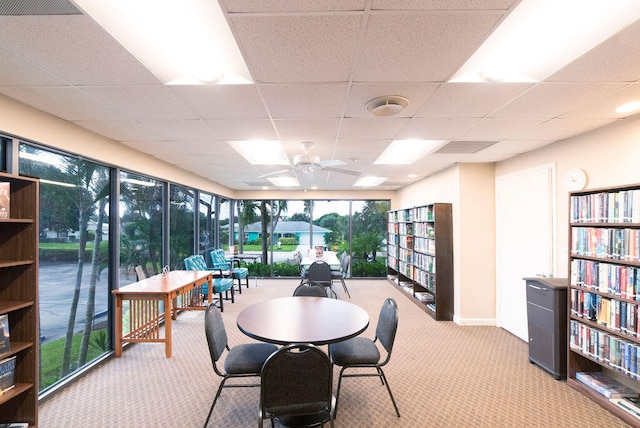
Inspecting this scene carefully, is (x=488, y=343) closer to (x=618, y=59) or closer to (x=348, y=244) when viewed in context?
(x=618, y=59)

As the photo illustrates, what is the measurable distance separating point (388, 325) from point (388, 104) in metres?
1.88

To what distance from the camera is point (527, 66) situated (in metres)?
1.91

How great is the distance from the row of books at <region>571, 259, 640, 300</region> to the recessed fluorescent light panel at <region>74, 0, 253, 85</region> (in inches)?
131

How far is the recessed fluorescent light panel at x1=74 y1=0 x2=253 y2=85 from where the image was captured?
1403mm

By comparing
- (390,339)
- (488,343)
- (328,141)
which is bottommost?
(488,343)

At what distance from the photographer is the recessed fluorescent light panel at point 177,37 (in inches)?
55.2

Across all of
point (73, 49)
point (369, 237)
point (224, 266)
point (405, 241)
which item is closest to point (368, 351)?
point (73, 49)

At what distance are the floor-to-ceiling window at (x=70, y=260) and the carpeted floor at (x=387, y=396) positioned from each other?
Answer: 32cm

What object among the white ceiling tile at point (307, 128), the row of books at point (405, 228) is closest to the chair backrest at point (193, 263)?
the white ceiling tile at point (307, 128)

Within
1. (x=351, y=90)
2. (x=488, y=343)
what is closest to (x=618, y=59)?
(x=351, y=90)

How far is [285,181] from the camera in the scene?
670 cm

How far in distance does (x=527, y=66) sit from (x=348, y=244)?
714 centimetres

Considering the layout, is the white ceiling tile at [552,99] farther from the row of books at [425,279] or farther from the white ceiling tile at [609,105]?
the row of books at [425,279]

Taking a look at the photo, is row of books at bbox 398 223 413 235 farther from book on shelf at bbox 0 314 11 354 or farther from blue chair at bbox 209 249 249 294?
book on shelf at bbox 0 314 11 354
